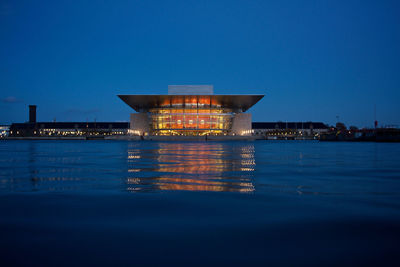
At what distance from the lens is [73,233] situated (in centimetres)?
294

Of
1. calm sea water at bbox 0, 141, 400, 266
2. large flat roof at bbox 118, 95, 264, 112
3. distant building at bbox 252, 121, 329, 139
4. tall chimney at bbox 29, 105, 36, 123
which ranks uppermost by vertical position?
tall chimney at bbox 29, 105, 36, 123

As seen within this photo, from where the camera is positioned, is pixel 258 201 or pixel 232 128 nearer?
pixel 258 201

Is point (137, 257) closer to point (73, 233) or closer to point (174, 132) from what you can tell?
point (73, 233)

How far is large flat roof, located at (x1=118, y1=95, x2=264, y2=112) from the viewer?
7744 cm

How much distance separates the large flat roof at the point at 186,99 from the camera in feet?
254

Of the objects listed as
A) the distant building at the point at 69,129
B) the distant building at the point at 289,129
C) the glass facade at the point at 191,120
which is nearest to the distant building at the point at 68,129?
the distant building at the point at 69,129

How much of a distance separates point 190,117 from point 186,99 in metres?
6.47

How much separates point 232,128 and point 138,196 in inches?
3285

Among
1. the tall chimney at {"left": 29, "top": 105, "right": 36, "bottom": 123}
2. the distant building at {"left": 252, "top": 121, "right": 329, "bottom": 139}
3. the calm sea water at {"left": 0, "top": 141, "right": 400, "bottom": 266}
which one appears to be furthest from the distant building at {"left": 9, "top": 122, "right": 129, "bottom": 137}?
the calm sea water at {"left": 0, "top": 141, "right": 400, "bottom": 266}

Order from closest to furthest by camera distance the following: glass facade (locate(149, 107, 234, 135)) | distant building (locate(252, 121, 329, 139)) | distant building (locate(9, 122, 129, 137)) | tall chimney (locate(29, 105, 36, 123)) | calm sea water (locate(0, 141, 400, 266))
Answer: calm sea water (locate(0, 141, 400, 266)) < glass facade (locate(149, 107, 234, 135)) < distant building (locate(252, 121, 329, 139)) < distant building (locate(9, 122, 129, 137)) < tall chimney (locate(29, 105, 36, 123))

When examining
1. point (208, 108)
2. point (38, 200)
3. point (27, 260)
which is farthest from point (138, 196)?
point (208, 108)

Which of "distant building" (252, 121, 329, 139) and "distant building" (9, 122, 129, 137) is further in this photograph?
"distant building" (9, 122, 129, 137)

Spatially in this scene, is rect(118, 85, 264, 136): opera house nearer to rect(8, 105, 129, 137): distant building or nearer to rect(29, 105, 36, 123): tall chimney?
rect(8, 105, 129, 137): distant building

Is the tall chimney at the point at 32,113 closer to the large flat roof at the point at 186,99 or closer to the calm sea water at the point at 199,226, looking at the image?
the large flat roof at the point at 186,99
